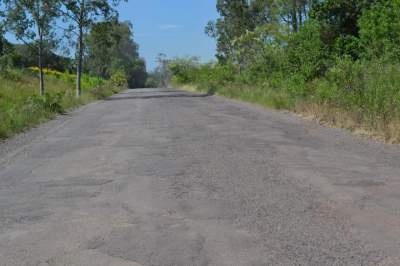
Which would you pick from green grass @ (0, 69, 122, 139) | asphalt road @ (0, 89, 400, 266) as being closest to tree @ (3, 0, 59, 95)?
green grass @ (0, 69, 122, 139)

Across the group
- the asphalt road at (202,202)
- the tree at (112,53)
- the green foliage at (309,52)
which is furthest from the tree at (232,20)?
the asphalt road at (202,202)

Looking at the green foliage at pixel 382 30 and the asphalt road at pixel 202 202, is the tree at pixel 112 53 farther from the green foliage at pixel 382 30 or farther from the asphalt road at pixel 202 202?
the asphalt road at pixel 202 202

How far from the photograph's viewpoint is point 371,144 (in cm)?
1308

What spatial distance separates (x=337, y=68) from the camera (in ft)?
61.6

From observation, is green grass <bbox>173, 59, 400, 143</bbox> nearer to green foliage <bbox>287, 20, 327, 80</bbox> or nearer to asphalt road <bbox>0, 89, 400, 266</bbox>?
green foliage <bbox>287, 20, 327, 80</bbox>

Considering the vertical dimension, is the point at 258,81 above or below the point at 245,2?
below

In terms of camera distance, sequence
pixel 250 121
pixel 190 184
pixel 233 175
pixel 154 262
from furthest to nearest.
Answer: pixel 250 121
pixel 233 175
pixel 190 184
pixel 154 262

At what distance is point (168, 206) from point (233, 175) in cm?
221

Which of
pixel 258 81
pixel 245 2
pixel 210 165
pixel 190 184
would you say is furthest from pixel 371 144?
pixel 245 2

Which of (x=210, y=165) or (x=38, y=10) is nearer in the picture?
(x=210, y=165)

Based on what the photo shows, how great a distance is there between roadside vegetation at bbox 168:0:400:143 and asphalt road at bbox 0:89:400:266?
→ 220 cm

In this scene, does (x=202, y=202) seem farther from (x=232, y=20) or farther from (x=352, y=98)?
(x=232, y=20)

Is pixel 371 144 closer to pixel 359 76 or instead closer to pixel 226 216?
pixel 359 76

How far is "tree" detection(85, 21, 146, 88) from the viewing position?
4484 centimetres
